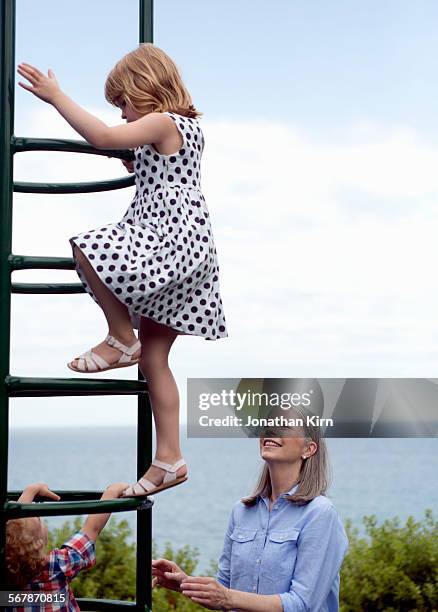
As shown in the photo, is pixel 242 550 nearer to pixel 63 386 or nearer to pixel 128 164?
pixel 63 386

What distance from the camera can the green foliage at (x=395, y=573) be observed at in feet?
17.2

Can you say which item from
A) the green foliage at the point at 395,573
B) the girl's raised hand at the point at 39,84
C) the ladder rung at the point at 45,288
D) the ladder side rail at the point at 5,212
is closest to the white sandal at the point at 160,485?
the ladder side rail at the point at 5,212

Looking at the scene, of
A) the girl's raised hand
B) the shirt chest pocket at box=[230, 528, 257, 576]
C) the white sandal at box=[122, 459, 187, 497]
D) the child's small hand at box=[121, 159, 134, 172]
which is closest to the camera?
the girl's raised hand

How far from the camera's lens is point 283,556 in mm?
2553

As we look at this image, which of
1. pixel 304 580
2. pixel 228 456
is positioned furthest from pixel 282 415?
pixel 228 456

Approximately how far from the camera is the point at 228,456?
33.0 metres

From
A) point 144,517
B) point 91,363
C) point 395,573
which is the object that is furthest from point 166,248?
point 395,573

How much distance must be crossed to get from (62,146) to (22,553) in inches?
37.8

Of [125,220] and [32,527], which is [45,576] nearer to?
[32,527]

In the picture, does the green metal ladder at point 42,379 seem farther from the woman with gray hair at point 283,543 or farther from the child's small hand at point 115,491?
the woman with gray hair at point 283,543

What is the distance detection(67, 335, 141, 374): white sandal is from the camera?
2.22 metres

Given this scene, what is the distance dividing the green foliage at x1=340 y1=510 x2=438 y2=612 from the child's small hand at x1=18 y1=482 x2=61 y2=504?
10.3 feet

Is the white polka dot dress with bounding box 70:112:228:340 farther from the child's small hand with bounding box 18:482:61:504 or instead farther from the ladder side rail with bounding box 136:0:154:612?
the child's small hand with bounding box 18:482:61:504

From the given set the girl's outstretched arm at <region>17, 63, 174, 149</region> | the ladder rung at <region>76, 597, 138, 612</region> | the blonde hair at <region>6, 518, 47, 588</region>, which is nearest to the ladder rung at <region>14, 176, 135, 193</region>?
the girl's outstretched arm at <region>17, 63, 174, 149</region>
